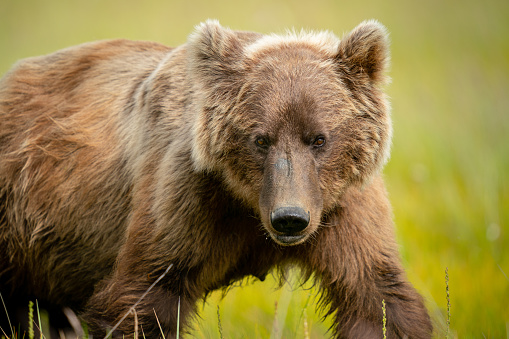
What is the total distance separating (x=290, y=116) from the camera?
411cm

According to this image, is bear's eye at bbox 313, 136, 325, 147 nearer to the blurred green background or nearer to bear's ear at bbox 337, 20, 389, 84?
bear's ear at bbox 337, 20, 389, 84

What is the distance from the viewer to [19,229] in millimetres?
5398

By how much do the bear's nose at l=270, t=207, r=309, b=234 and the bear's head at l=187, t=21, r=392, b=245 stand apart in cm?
2

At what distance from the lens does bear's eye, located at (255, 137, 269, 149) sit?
4152mm

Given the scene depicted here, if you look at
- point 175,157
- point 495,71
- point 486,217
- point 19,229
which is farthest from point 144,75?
point 495,71

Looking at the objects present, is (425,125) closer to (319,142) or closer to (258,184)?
(319,142)

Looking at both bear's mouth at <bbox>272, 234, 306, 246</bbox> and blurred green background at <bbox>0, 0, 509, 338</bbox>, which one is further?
blurred green background at <bbox>0, 0, 509, 338</bbox>

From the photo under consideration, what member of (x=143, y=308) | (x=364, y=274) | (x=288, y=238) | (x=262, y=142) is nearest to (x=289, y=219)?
(x=288, y=238)

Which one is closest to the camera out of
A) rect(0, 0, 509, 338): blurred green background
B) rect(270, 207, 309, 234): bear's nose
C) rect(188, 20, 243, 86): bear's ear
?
rect(270, 207, 309, 234): bear's nose

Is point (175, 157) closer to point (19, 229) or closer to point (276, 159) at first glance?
point (276, 159)

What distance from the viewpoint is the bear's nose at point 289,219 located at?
3775 mm

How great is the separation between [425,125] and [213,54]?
238 inches

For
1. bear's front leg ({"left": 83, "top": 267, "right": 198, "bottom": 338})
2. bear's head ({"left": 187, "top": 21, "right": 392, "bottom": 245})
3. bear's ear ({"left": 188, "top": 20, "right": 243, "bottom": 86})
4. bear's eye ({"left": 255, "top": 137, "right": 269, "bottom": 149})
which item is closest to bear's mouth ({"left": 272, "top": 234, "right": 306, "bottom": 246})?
bear's head ({"left": 187, "top": 21, "right": 392, "bottom": 245})

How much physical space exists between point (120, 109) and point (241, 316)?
7.81 feet
